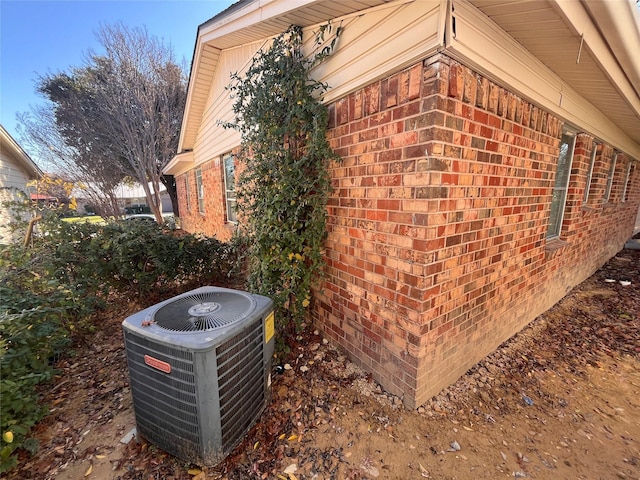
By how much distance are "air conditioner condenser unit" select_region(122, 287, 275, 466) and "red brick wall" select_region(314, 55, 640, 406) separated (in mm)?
942

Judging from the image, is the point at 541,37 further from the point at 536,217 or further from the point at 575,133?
the point at 575,133

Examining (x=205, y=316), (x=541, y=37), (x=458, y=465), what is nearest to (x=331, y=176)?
(x=205, y=316)

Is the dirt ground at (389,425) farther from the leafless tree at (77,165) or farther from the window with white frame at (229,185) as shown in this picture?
the leafless tree at (77,165)

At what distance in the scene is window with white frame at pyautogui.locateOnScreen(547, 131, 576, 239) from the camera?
370cm

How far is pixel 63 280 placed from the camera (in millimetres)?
3455

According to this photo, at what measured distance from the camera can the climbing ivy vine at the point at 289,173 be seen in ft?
7.89

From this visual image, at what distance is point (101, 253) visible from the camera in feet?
11.9

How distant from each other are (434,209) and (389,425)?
156 centimetres

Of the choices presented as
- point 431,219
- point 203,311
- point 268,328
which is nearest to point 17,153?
point 203,311

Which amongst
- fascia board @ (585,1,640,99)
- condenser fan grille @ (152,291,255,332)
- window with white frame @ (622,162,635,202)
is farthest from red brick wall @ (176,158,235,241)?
window with white frame @ (622,162,635,202)

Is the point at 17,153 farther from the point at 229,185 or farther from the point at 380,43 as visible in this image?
the point at 380,43

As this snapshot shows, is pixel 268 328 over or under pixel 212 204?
under

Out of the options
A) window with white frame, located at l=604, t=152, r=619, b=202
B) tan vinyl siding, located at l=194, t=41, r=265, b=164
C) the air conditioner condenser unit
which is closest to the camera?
the air conditioner condenser unit

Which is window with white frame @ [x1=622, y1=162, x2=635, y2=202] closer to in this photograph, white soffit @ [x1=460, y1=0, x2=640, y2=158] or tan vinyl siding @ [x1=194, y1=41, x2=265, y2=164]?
white soffit @ [x1=460, y1=0, x2=640, y2=158]
